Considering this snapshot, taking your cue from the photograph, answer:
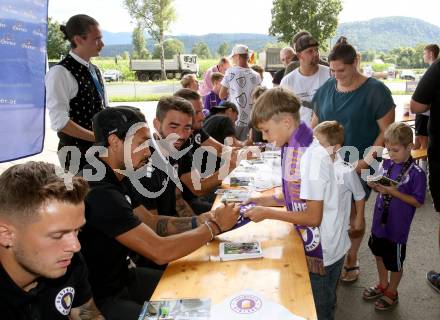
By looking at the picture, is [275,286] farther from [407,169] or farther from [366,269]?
Result: [366,269]

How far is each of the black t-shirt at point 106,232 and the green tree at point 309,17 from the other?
15555 millimetres

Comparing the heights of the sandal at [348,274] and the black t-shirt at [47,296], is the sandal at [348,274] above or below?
below

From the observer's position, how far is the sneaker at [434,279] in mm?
2911

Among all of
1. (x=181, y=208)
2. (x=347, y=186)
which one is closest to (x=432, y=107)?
(x=347, y=186)

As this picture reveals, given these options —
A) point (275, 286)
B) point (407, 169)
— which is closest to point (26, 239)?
point (275, 286)

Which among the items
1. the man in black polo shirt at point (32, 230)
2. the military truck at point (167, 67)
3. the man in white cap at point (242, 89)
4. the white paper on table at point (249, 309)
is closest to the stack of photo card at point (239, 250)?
the white paper on table at point (249, 309)

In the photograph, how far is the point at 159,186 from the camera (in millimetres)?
2395

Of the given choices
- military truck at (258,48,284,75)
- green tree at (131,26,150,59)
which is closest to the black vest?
military truck at (258,48,284,75)

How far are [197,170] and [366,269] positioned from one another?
168cm

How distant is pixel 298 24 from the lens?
1628 centimetres

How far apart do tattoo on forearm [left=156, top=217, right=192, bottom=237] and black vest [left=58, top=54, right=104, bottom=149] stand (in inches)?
48.8

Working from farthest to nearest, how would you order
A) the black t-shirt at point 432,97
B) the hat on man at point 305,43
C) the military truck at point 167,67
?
the military truck at point 167,67 → the hat on man at point 305,43 → the black t-shirt at point 432,97

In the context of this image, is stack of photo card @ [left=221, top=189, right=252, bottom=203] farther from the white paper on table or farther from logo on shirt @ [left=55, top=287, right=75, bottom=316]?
logo on shirt @ [left=55, top=287, right=75, bottom=316]

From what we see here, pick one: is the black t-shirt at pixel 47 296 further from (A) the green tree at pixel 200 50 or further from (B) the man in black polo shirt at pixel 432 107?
(A) the green tree at pixel 200 50
